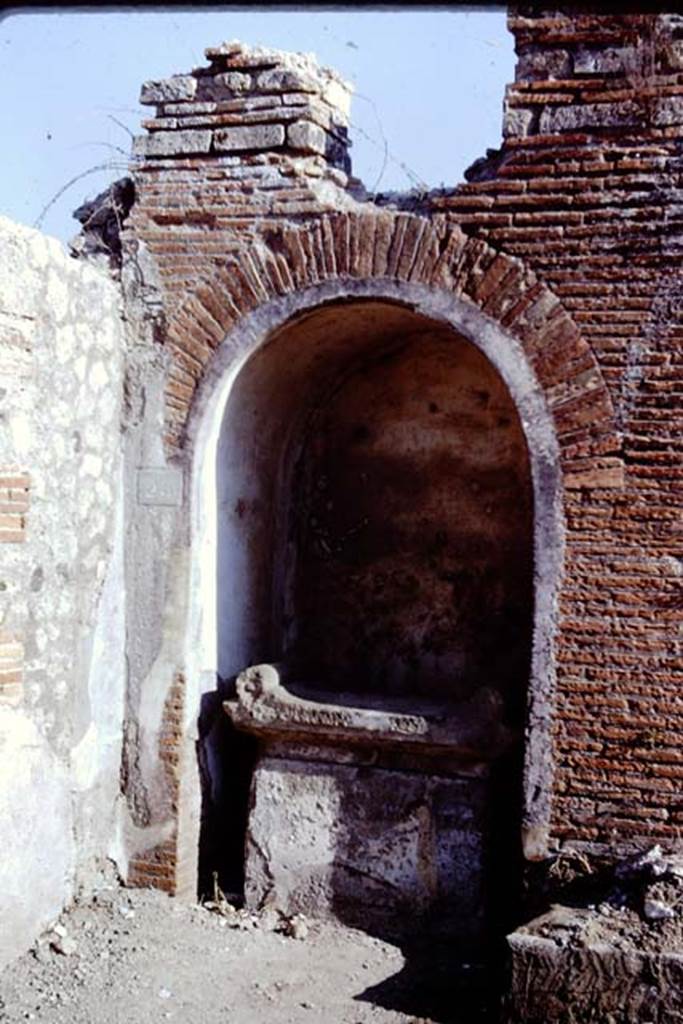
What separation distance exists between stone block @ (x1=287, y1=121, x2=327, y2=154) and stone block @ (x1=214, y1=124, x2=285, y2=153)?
1.9 inches

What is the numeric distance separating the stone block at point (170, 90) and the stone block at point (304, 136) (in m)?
0.60

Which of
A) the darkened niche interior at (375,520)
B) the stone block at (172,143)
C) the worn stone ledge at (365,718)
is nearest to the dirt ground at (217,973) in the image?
the darkened niche interior at (375,520)

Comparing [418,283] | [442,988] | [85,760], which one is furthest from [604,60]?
[442,988]

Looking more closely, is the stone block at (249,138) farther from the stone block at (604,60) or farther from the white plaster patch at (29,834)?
the white plaster patch at (29,834)

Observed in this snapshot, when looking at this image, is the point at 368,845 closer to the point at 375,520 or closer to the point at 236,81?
the point at 375,520

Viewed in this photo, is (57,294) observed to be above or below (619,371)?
above

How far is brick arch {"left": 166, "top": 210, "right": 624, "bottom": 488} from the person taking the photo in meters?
5.57

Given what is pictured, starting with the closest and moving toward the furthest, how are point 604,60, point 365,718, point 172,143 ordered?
point 604,60 < point 365,718 < point 172,143

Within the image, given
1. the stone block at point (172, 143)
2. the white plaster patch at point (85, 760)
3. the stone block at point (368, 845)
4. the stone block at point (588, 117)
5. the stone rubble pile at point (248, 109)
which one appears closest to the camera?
the stone block at point (588, 117)

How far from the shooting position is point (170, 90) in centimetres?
636

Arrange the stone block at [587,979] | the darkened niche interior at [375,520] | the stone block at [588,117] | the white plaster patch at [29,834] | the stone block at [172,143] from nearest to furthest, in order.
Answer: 1. the stone block at [587,979]
2. the white plaster patch at [29,834]
3. the stone block at [588,117]
4. the stone block at [172,143]
5. the darkened niche interior at [375,520]

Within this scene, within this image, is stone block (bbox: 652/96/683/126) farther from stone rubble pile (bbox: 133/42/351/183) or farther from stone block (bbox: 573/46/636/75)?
stone rubble pile (bbox: 133/42/351/183)

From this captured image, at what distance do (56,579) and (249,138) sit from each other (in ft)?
7.85

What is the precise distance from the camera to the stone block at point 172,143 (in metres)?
6.30
